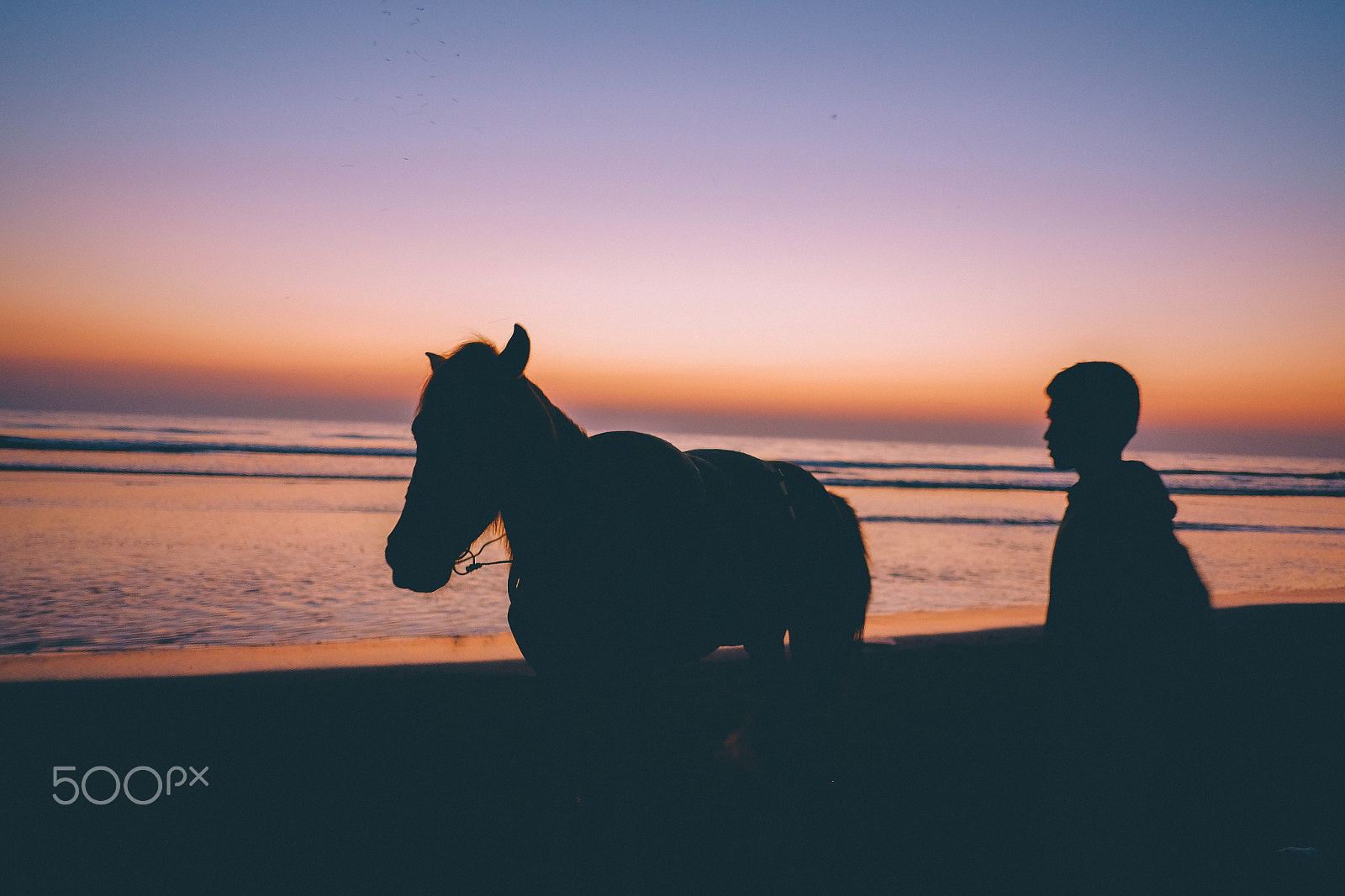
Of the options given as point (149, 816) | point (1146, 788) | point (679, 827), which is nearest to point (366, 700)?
point (149, 816)

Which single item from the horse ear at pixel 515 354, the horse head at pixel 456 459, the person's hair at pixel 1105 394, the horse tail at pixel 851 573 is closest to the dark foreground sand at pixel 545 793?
the horse tail at pixel 851 573

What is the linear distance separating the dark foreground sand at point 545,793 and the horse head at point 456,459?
2.87 ft

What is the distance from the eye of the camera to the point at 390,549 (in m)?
1.98

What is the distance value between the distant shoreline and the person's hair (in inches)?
149

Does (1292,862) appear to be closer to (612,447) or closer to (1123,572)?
(1123,572)

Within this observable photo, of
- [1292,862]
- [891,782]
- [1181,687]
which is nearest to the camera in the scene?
[1181,687]

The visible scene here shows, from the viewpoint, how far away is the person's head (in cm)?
197

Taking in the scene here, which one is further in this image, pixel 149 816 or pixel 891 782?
pixel 891 782

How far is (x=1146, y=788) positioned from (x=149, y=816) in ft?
11.9

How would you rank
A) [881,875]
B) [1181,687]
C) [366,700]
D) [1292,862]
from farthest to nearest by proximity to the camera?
[366,700]
[881,875]
[1292,862]
[1181,687]

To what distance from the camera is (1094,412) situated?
1977mm

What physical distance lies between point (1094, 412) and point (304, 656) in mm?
5218

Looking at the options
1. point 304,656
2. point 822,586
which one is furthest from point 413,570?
point 304,656

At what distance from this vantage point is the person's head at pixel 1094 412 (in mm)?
1975
